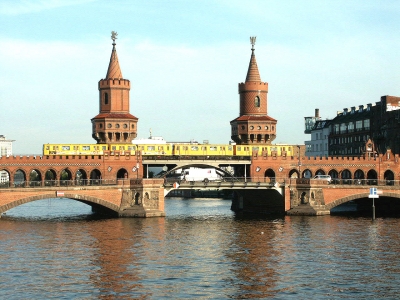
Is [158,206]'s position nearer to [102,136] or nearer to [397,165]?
[102,136]

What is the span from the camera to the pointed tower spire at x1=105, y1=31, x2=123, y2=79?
135125 mm

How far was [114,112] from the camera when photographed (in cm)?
13388

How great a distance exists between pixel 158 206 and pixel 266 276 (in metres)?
51.5

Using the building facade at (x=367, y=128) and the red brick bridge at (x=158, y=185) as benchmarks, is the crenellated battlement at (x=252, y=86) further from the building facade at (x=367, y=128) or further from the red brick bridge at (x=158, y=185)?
the building facade at (x=367, y=128)

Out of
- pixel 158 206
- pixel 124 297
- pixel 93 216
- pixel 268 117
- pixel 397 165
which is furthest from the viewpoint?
pixel 268 117

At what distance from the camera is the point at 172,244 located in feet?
263

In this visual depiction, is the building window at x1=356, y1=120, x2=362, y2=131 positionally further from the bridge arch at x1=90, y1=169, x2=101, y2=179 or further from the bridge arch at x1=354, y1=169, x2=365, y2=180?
the bridge arch at x1=90, y1=169, x2=101, y2=179

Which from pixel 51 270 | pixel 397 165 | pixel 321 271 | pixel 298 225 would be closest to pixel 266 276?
pixel 321 271

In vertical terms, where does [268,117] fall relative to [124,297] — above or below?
above

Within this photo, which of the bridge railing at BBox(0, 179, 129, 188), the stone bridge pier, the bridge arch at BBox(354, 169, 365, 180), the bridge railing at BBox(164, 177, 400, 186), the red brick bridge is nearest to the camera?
the bridge railing at BBox(0, 179, 129, 188)

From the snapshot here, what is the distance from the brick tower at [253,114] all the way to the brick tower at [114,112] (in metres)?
21.3

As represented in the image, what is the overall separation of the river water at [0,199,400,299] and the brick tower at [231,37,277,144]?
121 ft

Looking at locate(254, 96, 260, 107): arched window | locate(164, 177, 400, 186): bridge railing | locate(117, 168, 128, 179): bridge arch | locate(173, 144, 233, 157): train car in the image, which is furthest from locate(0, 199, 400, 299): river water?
locate(254, 96, 260, 107): arched window

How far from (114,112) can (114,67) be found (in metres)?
8.81
